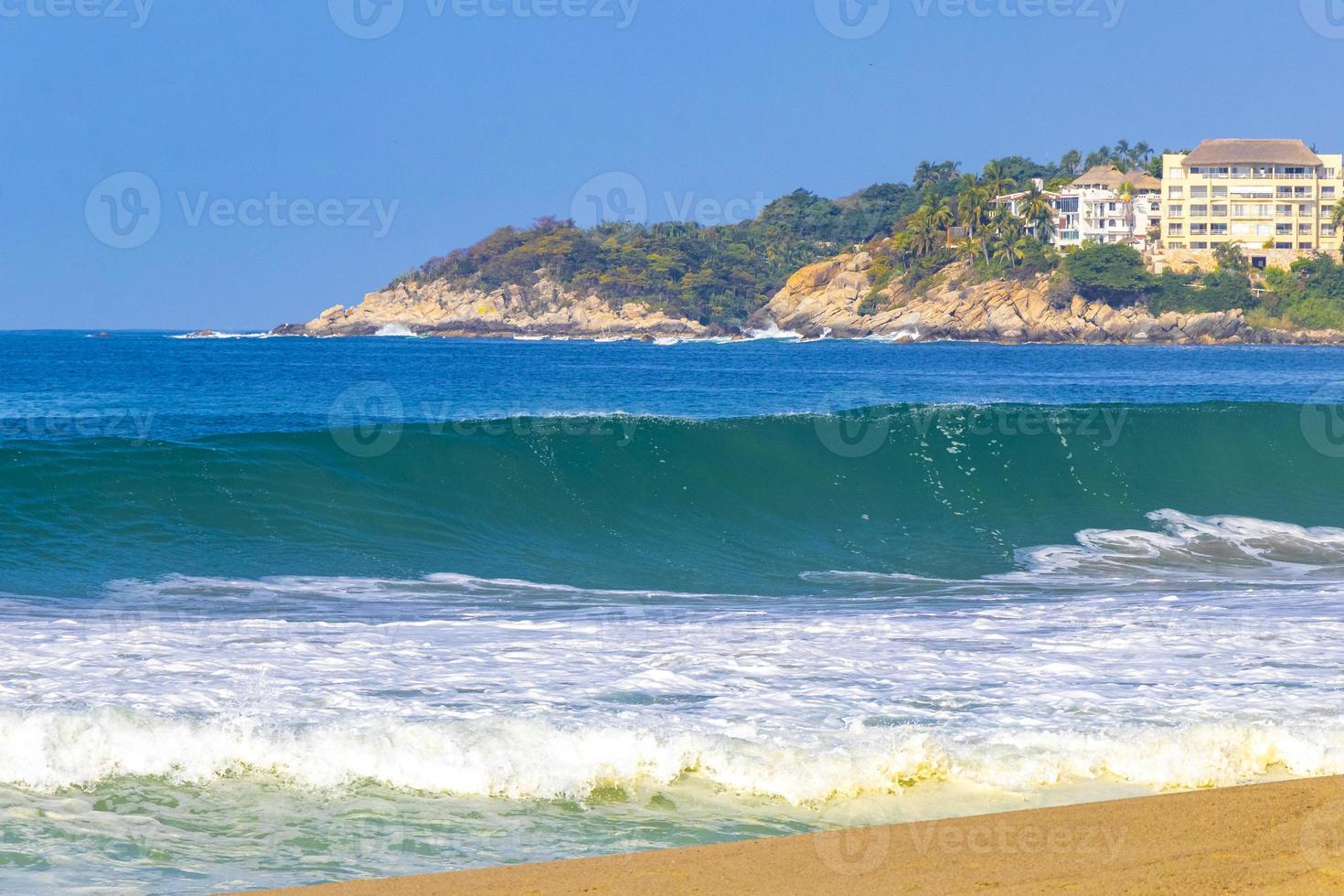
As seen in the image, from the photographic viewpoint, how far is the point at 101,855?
4766mm

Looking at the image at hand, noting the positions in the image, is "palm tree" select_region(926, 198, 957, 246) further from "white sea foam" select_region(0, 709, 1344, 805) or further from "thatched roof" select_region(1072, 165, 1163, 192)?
"white sea foam" select_region(0, 709, 1344, 805)

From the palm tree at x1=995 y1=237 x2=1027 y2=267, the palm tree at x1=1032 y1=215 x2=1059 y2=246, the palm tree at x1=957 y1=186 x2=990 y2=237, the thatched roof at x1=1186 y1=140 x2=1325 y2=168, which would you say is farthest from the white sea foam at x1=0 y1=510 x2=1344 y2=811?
the thatched roof at x1=1186 y1=140 x2=1325 y2=168

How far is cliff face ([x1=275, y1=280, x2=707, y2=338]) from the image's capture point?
140m

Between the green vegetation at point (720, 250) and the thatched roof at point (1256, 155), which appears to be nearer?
the thatched roof at point (1256, 155)

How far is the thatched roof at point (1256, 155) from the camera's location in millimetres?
114250

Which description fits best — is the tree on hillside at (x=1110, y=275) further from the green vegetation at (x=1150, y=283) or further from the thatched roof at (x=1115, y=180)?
the thatched roof at (x=1115, y=180)

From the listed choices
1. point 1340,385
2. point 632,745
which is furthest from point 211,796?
point 1340,385

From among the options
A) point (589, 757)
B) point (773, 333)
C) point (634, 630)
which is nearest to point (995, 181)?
point (773, 333)

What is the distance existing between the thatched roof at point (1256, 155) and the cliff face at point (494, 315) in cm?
5212

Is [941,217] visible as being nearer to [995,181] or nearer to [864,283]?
[995,181]

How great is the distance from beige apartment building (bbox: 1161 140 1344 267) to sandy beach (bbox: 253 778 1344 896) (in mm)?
118282

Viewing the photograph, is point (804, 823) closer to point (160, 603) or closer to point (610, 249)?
point (160, 603)

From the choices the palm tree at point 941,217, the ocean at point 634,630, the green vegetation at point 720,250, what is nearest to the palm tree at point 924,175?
the green vegetation at point 720,250

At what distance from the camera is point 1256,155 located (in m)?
115
